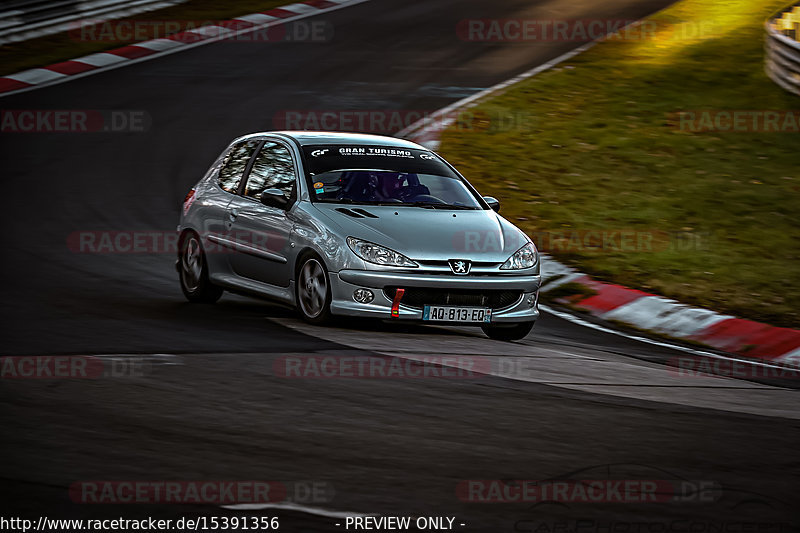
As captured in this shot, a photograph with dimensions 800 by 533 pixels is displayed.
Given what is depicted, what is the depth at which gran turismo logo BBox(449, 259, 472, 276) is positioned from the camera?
9844 mm

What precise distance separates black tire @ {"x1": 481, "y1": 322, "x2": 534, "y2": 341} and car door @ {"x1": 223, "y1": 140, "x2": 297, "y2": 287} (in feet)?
5.56

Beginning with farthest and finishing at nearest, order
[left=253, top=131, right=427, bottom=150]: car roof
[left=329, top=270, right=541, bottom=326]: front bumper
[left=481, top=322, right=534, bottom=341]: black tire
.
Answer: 1. [left=253, top=131, right=427, bottom=150]: car roof
2. [left=481, top=322, right=534, bottom=341]: black tire
3. [left=329, top=270, right=541, bottom=326]: front bumper

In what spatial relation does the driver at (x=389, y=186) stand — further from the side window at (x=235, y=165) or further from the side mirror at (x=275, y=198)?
the side window at (x=235, y=165)

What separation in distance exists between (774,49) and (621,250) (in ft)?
28.9

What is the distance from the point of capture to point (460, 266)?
32.3ft

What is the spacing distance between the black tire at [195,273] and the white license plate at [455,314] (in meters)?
2.42

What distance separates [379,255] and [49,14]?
18.4 meters

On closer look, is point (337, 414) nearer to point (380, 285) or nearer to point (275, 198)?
point (380, 285)

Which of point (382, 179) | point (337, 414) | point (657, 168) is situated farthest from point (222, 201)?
point (657, 168)

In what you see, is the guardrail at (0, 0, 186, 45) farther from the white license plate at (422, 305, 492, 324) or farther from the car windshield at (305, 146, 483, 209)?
the white license plate at (422, 305, 492, 324)

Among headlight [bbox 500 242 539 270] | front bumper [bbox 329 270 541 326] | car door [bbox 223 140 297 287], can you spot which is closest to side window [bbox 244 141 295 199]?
car door [bbox 223 140 297 287]

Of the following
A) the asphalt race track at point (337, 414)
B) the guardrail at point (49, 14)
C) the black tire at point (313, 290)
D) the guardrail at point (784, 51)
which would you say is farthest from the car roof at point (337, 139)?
the guardrail at point (49, 14)

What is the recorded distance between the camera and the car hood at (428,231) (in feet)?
32.4

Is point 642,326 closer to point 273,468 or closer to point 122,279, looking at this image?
point 122,279
